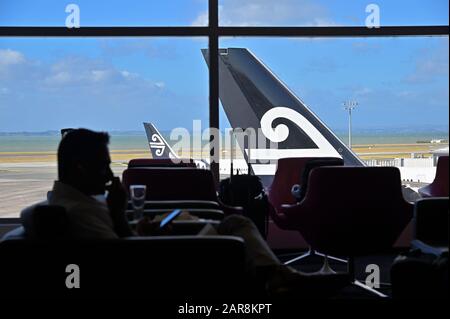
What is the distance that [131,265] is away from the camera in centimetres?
187

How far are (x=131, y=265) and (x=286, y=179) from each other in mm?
3580

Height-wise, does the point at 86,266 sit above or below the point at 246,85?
below

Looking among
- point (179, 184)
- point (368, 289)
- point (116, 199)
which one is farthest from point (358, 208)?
point (116, 199)

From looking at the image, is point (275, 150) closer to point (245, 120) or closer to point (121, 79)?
point (245, 120)

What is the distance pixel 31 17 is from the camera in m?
5.34

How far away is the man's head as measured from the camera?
84.9 inches

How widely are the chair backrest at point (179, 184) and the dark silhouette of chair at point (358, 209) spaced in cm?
73

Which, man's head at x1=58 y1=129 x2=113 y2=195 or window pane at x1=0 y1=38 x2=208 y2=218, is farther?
window pane at x1=0 y1=38 x2=208 y2=218

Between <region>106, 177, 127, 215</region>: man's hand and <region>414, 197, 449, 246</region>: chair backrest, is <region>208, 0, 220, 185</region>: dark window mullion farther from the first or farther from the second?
<region>106, 177, 127, 215</region>: man's hand

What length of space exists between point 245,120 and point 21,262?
19.4ft

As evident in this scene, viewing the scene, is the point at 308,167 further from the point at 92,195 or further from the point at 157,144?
the point at 157,144

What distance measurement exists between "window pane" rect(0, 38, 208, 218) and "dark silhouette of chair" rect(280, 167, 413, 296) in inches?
91.0

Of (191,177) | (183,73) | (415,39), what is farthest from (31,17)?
(415,39)

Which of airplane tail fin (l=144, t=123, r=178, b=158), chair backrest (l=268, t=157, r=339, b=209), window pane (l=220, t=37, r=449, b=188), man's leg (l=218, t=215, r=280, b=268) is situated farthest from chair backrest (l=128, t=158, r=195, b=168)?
airplane tail fin (l=144, t=123, r=178, b=158)
